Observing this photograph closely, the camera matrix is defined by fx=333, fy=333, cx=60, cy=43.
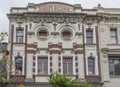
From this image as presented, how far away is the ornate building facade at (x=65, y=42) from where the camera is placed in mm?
37781

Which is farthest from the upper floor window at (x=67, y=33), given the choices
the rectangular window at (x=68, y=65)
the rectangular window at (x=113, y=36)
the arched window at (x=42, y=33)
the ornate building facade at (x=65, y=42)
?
the rectangular window at (x=113, y=36)

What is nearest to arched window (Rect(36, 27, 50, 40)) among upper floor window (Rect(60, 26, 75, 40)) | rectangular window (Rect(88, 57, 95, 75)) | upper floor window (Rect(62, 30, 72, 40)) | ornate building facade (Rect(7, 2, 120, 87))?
ornate building facade (Rect(7, 2, 120, 87))

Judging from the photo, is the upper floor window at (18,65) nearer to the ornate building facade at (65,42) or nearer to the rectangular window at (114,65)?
the ornate building facade at (65,42)

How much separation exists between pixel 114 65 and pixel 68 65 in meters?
5.51

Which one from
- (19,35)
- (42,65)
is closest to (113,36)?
(42,65)

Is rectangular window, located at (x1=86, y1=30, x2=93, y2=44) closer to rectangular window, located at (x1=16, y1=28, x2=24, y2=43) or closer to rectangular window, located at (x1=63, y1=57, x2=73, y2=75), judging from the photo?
rectangular window, located at (x1=63, y1=57, x2=73, y2=75)

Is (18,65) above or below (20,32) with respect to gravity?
below

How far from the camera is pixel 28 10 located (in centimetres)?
3938

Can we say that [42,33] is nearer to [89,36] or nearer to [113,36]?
[89,36]

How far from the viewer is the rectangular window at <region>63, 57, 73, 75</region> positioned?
38.0 m

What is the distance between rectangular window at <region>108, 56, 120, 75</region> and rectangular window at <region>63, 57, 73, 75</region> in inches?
182

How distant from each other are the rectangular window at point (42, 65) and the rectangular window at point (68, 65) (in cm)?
208

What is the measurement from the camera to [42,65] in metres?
38.0

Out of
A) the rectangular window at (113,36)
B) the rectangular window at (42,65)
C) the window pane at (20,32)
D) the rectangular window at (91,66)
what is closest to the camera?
the rectangular window at (42,65)
